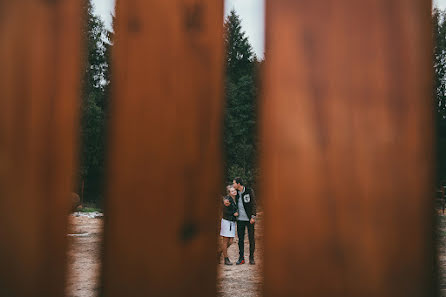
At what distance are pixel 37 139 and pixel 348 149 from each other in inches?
20.9

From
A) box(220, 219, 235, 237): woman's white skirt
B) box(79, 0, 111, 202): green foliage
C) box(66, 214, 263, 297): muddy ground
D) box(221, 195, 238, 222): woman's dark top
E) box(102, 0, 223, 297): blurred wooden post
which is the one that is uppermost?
box(79, 0, 111, 202): green foliage

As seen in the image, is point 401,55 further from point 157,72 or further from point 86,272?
point 86,272

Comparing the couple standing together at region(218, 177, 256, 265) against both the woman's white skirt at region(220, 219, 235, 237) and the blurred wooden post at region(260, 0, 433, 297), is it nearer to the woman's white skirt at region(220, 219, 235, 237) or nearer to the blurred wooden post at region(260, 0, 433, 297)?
the woman's white skirt at region(220, 219, 235, 237)

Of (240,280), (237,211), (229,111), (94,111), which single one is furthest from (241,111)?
(240,280)

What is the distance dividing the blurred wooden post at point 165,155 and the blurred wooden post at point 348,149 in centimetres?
10

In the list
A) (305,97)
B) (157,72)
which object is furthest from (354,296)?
(157,72)

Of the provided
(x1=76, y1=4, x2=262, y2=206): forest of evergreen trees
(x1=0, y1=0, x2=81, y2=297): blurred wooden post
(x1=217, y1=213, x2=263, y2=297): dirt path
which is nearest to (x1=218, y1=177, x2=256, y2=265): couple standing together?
(x1=217, y1=213, x2=263, y2=297): dirt path

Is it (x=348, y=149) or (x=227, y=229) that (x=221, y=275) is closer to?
(x=227, y=229)

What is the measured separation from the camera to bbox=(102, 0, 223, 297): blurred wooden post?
694 millimetres

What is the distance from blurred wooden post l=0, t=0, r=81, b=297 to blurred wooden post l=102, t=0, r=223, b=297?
0.09 m

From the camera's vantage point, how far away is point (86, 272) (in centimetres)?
645

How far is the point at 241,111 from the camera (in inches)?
1248

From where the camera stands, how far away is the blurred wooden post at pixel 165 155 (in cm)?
69

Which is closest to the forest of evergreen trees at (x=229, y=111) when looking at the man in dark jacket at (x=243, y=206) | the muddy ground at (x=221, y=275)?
the muddy ground at (x=221, y=275)
